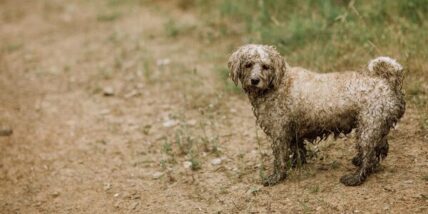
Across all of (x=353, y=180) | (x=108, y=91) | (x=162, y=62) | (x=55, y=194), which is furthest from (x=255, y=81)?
(x=162, y=62)

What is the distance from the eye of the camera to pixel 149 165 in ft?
20.6

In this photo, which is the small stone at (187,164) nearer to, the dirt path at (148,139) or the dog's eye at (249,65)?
the dirt path at (148,139)

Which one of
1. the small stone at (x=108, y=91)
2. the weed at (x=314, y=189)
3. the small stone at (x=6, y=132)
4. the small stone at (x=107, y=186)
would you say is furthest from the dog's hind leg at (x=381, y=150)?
the small stone at (x=6, y=132)

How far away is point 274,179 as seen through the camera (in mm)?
5309

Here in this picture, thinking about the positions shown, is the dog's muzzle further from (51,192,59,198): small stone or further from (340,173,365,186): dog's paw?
(51,192,59,198): small stone

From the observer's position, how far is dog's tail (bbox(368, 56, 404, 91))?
4.65 meters

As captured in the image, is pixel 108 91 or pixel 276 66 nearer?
pixel 276 66

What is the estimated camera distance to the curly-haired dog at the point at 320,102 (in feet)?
15.4

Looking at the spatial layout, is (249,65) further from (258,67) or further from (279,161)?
(279,161)

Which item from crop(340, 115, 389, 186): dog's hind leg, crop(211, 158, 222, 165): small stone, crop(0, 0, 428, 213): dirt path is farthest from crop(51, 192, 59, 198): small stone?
crop(340, 115, 389, 186): dog's hind leg

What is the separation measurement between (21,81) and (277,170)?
17.8ft

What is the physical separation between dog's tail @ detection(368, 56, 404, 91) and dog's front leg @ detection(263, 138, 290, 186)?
1026mm

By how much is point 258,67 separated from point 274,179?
1.12m

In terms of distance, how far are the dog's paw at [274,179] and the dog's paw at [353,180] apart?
0.57 meters
